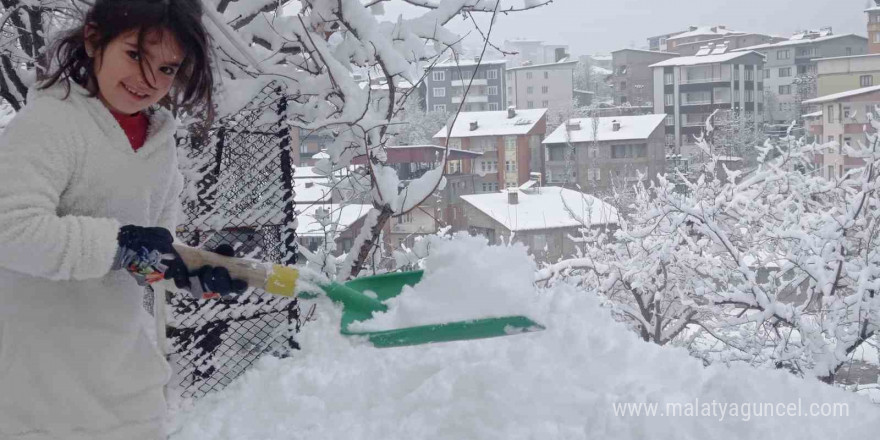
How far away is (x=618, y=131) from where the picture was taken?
125 ft

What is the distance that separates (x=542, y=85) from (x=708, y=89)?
783 inches

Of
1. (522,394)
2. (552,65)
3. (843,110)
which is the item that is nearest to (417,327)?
(522,394)

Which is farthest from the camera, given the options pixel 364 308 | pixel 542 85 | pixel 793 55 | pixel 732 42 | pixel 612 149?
pixel 542 85

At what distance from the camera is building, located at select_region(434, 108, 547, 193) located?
134 feet

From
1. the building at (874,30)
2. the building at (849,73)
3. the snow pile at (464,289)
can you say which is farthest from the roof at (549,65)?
the snow pile at (464,289)

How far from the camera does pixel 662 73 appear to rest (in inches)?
1885

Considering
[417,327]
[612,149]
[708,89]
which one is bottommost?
[612,149]

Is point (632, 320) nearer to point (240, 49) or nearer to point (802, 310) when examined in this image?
point (802, 310)

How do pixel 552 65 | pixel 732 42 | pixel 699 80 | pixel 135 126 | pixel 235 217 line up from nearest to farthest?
pixel 135 126
pixel 235 217
pixel 699 80
pixel 732 42
pixel 552 65

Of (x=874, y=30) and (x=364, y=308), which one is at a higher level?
(x=874, y=30)

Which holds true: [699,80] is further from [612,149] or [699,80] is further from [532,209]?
[532,209]

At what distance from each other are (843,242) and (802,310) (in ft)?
2.96

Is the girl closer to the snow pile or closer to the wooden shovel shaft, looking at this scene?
the wooden shovel shaft

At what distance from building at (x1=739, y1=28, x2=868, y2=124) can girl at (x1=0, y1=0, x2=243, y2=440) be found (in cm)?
4846
